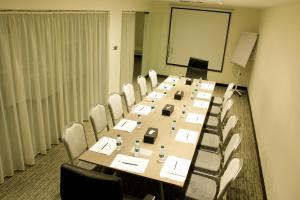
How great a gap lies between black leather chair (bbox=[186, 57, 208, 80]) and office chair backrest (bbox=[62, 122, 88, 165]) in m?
4.49

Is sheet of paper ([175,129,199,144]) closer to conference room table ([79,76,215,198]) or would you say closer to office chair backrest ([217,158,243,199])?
conference room table ([79,76,215,198])

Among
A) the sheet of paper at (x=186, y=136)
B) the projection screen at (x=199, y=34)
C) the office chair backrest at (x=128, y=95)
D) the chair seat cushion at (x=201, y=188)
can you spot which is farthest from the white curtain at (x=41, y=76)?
the projection screen at (x=199, y=34)

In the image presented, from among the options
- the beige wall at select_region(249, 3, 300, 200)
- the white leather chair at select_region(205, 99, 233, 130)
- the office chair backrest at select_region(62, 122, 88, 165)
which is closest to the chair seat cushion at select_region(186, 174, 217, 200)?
the beige wall at select_region(249, 3, 300, 200)

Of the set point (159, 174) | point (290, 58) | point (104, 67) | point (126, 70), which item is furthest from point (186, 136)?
point (126, 70)

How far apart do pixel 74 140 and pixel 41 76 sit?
4.66ft

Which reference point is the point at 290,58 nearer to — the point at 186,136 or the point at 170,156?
the point at 186,136

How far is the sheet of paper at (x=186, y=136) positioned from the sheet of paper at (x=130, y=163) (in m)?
0.66

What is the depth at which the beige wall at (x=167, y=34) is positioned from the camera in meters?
8.05

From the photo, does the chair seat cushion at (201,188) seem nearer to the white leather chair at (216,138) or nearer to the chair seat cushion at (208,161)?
the chair seat cushion at (208,161)

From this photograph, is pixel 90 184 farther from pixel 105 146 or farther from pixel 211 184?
pixel 211 184

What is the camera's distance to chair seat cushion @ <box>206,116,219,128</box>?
4.38 meters

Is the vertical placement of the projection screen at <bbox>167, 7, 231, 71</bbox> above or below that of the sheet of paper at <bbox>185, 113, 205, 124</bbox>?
above

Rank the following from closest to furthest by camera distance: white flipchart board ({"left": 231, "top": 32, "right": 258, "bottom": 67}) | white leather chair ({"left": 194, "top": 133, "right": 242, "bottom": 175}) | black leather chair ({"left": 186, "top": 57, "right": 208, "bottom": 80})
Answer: white leather chair ({"left": 194, "top": 133, "right": 242, "bottom": 175}) → black leather chair ({"left": 186, "top": 57, "right": 208, "bottom": 80}) → white flipchart board ({"left": 231, "top": 32, "right": 258, "bottom": 67})

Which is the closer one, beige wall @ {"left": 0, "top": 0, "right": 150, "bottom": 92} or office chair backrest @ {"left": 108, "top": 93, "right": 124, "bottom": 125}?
beige wall @ {"left": 0, "top": 0, "right": 150, "bottom": 92}
